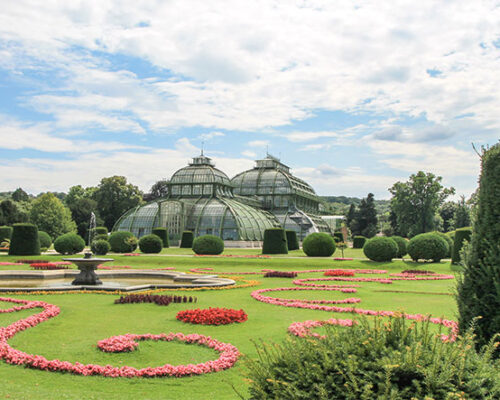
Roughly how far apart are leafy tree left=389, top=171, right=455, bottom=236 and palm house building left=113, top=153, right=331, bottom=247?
1190 cm

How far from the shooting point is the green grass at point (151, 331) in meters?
6.16

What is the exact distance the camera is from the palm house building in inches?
2151

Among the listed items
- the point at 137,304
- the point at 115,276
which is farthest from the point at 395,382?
the point at 115,276

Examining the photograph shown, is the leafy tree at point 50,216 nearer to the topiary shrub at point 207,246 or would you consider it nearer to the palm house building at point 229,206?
the palm house building at point 229,206

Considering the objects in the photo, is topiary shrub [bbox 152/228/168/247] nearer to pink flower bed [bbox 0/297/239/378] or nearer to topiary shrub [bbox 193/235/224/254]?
topiary shrub [bbox 193/235/224/254]

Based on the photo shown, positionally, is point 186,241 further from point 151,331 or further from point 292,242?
point 151,331

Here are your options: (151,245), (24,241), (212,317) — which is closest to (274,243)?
(151,245)

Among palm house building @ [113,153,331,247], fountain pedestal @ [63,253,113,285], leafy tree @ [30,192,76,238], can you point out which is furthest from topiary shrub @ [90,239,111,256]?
leafy tree @ [30,192,76,238]

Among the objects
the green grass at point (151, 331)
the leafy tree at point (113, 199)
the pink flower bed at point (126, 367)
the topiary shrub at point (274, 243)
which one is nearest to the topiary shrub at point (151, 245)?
the topiary shrub at point (274, 243)

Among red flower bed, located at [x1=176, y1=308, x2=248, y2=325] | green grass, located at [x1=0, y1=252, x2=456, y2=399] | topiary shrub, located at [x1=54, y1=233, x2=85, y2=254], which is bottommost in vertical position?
green grass, located at [x1=0, y1=252, x2=456, y2=399]

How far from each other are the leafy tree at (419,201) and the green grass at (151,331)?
147ft

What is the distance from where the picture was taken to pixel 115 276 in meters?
22.0

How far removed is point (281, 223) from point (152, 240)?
101 ft

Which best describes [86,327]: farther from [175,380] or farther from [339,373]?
[339,373]
